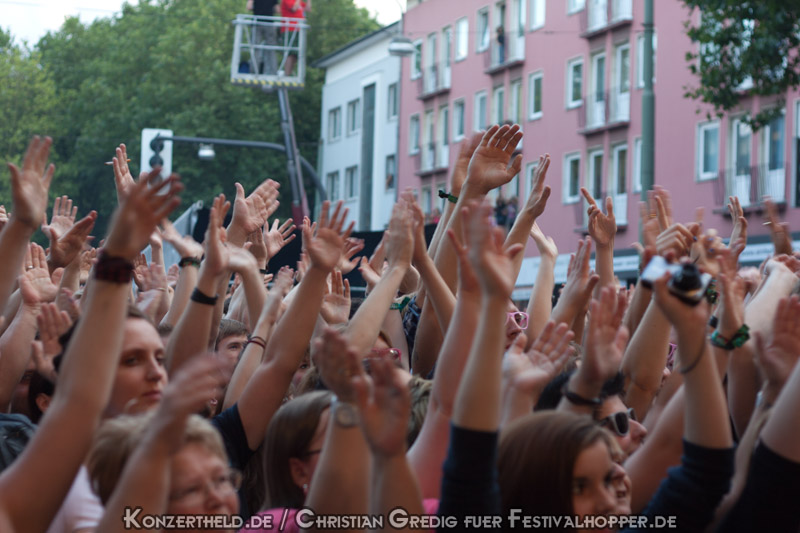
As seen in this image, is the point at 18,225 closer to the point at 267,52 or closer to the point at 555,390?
the point at 555,390

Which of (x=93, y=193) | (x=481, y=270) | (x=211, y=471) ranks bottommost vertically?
(x=211, y=471)

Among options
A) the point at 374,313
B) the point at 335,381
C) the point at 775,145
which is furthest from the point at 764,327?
the point at 775,145

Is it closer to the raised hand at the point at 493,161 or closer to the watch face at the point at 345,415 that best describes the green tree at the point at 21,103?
the raised hand at the point at 493,161

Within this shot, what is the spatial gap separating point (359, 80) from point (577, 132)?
15701 mm

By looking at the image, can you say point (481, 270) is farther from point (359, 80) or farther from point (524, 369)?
point (359, 80)

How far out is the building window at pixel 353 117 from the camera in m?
51.0

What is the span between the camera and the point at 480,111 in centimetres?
4234

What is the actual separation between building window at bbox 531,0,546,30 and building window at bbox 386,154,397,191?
31.8 ft

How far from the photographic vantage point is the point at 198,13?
50688mm

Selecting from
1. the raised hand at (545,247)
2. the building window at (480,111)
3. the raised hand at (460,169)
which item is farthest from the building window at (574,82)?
the raised hand at (460,169)

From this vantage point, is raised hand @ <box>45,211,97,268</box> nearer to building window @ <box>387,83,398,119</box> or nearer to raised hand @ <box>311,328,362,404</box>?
raised hand @ <box>311,328,362,404</box>

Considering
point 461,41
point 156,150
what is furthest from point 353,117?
point 156,150

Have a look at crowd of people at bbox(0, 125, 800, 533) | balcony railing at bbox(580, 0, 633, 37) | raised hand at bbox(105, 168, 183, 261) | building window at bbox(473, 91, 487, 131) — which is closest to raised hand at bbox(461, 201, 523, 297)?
crowd of people at bbox(0, 125, 800, 533)

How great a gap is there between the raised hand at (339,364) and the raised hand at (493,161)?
2.71 meters
